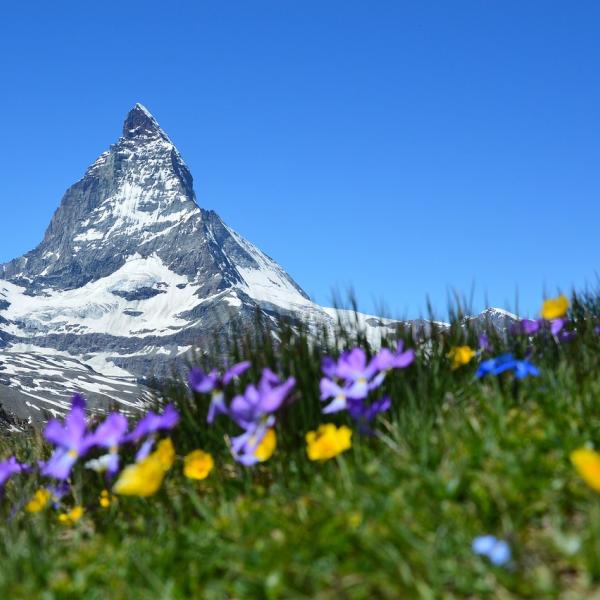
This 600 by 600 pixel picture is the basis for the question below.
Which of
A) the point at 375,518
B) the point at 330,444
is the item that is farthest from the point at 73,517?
the point at 375,518

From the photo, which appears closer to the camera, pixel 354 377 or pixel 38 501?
pixel 354 377

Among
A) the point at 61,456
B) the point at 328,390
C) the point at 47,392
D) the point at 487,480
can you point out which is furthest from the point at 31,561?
the point at 47,392

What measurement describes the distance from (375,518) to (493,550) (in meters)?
0.59

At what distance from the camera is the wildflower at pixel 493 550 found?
2.46 meters

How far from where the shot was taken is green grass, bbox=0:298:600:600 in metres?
2.60

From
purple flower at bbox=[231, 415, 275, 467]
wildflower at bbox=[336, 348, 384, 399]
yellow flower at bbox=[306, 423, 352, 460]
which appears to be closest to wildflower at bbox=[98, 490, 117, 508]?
purple flower at bbox=[231, 415, 275, 467]

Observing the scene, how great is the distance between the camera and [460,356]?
4.89 meters

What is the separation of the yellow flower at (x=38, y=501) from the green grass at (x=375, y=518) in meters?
0.06

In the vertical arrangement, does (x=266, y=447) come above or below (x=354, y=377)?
below

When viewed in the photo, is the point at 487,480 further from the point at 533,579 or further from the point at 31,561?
the point at 31,561

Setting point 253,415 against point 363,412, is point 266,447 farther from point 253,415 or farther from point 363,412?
point 363,412

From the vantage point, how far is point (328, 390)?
4039 millimetres

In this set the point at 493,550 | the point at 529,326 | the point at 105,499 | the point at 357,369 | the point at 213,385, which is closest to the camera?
the point at 493,550

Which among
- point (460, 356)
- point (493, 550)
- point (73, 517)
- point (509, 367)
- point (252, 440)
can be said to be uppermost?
point (460, 356)
